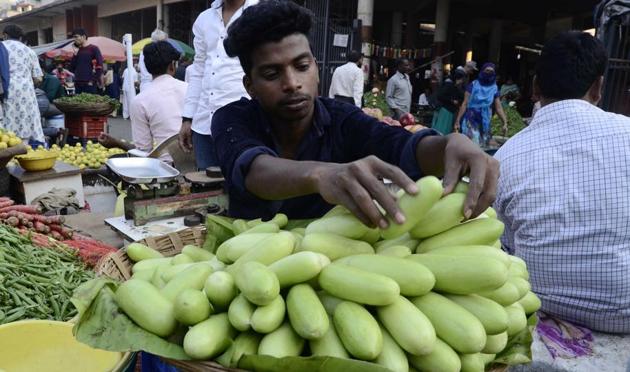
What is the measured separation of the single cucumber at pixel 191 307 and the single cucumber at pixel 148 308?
0.04 m

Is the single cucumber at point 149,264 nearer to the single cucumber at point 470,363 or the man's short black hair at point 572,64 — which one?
the single cucumber at point 470,363

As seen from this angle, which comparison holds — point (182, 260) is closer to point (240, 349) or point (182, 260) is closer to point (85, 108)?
point (240, 349)

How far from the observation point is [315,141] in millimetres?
2205

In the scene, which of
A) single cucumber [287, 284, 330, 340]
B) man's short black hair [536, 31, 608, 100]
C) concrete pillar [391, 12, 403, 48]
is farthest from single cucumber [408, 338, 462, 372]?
concrete pillar [391, 12, 403, 48]

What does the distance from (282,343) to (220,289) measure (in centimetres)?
20

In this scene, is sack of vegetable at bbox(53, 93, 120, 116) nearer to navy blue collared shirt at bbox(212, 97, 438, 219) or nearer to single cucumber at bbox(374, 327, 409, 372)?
navy blue collared shirt at bbox(212, 97, 438, 219)

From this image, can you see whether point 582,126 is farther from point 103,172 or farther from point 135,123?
point 103,172

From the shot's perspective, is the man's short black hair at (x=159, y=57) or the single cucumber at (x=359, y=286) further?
the man's short black hair at (x=159, y=57)

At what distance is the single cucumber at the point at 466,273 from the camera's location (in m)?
1.10

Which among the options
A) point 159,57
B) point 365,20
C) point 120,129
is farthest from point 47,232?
point 365,20

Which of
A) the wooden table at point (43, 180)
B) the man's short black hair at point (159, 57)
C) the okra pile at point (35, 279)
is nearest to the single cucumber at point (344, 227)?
the okra pile at point (35, 279)

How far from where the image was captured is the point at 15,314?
2152 millimetres

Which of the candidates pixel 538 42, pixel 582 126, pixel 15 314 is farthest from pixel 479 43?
pixel 15 314

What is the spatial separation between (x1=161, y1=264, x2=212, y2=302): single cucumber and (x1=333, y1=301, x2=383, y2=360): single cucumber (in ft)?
1.16
